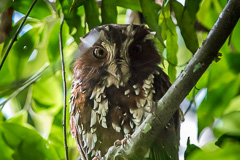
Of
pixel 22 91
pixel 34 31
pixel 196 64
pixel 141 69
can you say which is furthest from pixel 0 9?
pixel 196 64

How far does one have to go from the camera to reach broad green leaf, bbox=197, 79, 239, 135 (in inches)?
44.4

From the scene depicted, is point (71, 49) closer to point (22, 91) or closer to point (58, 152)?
point (22, 91)

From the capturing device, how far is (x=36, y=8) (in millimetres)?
1583

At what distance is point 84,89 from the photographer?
4.42 feet

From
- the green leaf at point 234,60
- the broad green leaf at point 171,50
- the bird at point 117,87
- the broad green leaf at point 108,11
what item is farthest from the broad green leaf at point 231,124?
the broad green leaf at point 108,11

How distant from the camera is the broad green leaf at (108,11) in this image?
134cm

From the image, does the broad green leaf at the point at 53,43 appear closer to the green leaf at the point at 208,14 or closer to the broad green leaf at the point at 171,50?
the broad green leaf at the point at 171,50

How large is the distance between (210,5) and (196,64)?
664 mm

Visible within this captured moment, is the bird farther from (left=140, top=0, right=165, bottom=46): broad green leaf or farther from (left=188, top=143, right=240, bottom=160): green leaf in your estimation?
(left=188, top=143, right=240, bottom=160): green leaf

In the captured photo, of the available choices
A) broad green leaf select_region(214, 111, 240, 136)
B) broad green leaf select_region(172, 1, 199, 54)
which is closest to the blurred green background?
broad green leaf select_region(172, 1, 199, 54)

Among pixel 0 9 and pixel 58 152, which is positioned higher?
pixel 0 9

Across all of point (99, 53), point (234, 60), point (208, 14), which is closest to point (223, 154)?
point (234, 60)

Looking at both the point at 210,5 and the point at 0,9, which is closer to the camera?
the point at 0,9

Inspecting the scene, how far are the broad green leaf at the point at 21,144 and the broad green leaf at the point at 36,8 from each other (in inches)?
18.9
